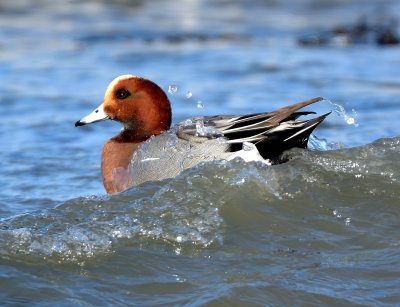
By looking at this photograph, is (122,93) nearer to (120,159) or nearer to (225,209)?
(120,159)

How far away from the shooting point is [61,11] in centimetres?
1764

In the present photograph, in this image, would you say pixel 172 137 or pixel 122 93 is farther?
pixel 122 93

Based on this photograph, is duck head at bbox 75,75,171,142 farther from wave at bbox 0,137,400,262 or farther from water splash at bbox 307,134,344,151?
water splash at bbox 307,134,344,151

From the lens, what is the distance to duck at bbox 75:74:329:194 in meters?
6.46

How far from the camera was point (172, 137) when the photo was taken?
6.73 m

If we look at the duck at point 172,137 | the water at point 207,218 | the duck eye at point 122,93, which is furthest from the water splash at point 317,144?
the duck eye at point 122,93

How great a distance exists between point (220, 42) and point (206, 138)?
8.86 m

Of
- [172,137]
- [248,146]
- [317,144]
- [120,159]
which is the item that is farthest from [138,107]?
[317,144]

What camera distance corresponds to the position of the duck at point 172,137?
6.46 m

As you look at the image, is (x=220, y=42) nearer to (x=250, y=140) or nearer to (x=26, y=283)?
(x=250, y=140)

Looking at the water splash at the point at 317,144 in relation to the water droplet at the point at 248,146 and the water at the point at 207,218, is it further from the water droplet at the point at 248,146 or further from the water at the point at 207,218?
the water droplet at the point at 248,146

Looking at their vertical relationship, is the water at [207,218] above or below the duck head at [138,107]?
below

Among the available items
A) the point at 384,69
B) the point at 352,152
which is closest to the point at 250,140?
the point at 352,152

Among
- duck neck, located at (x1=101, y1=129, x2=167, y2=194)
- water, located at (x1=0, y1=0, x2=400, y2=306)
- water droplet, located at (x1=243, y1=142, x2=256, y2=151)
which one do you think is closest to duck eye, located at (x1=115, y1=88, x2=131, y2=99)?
duck neck, located at (x1=101, y1=129, x2=167, y2=194)
